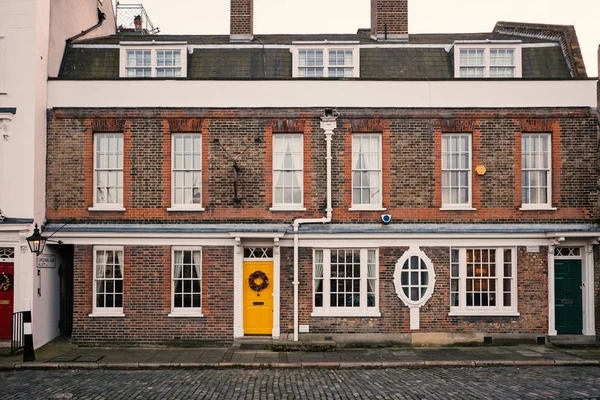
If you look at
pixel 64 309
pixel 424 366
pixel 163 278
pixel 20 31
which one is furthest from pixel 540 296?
pixel 20 31

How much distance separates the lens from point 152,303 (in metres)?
15.3

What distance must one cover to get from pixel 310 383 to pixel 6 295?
8720 millimetres

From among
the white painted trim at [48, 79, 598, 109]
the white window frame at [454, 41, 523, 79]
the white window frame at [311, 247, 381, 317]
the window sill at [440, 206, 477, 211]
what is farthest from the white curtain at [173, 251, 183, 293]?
the white window frame at [454, 41, 523, 79]

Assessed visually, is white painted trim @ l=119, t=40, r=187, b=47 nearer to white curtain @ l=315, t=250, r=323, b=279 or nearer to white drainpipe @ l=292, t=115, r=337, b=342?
white drainpipe @ l=292, t=115, r=337, b=342

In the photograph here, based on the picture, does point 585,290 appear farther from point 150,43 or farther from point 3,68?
point 3,68

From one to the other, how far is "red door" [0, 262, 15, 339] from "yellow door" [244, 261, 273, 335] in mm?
6231

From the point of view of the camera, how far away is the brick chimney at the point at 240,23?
18203 mm

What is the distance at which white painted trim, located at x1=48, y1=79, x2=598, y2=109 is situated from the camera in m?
15.5

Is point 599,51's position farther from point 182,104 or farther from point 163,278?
point 163,278

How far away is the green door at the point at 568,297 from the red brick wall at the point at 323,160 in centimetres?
139

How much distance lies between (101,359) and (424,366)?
26.1 feet

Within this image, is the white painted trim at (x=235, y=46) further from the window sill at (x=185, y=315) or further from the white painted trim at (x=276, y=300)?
the window sill at (x=185, y=315)

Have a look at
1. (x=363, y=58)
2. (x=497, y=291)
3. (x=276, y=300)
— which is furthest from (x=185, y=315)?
(x=363, y=58)

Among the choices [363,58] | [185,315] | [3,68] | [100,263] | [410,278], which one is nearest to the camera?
[3,68]
